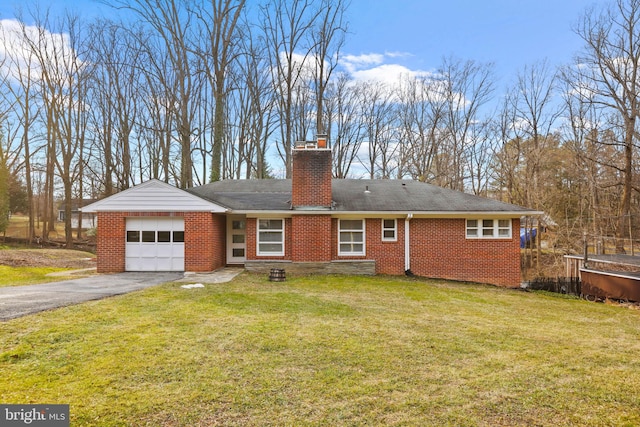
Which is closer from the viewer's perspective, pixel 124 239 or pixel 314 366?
pixel 314 366

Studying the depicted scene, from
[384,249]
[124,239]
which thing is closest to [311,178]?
[384,249]

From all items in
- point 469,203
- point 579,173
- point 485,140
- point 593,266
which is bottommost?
point 593,266

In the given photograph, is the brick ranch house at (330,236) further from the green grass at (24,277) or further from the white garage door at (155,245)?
the green grass at (24,277)

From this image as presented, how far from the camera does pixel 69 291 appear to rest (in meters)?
8.37

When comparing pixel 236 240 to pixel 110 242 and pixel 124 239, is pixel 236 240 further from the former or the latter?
pixel 110 242

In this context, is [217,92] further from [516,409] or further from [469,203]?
[516,409]

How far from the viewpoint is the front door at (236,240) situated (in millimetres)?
14336

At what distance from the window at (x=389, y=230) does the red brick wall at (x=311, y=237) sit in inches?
86.0

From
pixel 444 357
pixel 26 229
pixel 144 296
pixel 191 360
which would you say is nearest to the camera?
pixel 191 360

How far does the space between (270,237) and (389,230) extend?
4.57 meters

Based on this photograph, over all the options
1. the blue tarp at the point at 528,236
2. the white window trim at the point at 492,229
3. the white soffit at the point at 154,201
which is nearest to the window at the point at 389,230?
the white window trim at the point at 492,229

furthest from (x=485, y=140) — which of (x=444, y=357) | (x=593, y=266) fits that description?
(x=444, y=357)

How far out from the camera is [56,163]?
→ 24.3m

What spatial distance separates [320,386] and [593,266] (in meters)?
15.3
